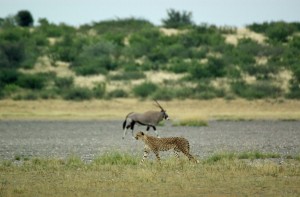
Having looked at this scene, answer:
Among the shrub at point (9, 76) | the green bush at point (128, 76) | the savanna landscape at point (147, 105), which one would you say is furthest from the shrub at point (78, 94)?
the green bush at point (128, 76)

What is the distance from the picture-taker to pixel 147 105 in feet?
134

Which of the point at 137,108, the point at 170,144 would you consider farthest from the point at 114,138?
the point at 137,108

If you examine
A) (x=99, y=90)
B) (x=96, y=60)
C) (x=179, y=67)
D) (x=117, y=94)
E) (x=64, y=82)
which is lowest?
(x=117, y=94)

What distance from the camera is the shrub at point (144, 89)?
1713 inches

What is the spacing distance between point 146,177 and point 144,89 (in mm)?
29054

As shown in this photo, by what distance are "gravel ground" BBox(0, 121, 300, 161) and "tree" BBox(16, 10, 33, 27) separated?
126 ft

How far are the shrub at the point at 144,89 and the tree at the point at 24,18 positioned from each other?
3012 cm

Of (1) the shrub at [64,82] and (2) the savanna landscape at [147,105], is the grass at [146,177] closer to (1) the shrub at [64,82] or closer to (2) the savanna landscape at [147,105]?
(2) the savanna landscape at [147,105]

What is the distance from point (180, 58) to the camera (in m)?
53.9

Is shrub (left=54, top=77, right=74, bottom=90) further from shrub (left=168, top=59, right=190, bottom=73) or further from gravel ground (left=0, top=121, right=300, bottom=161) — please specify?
gravel ground (left=0, top=121, right=300, bottom=161)

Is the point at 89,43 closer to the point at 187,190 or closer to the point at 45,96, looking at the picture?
the point at 45,96

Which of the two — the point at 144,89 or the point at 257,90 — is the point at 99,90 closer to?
the point at 144,89

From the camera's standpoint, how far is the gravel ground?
21453 mm

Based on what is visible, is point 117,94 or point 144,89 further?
point 144,89
